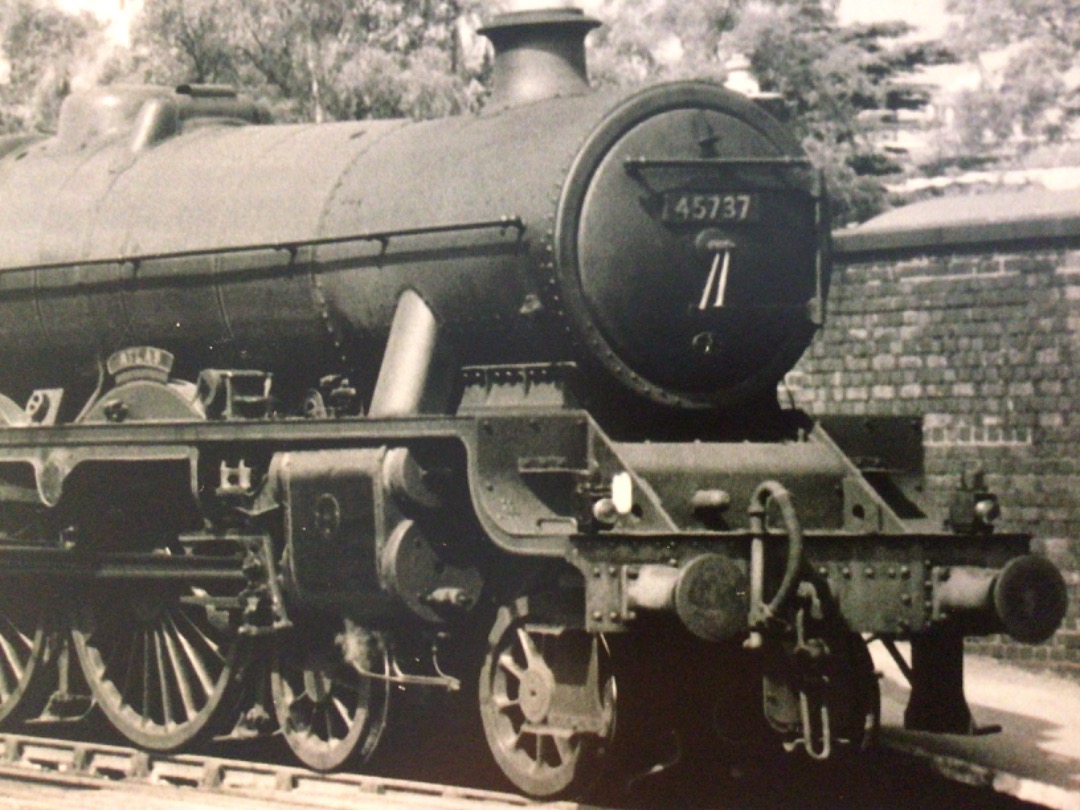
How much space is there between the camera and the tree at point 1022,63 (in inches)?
1619

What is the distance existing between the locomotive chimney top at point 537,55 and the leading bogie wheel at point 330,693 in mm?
2710

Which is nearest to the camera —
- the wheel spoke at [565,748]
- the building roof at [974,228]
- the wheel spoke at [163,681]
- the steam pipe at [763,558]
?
the steam pipe at [763,558]

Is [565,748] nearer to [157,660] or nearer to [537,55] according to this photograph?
[157,660]

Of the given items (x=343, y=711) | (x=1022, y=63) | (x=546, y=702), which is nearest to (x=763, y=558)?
(x=546, y=702)

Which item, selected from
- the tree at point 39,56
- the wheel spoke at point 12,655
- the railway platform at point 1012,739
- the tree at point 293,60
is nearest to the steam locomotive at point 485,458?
the wheel spoke at point 12,655

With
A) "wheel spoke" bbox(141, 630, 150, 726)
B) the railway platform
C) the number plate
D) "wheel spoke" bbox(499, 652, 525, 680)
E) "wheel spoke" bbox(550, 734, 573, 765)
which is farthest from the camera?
"wheel spoke" bbox(141, 630, 150, 726)

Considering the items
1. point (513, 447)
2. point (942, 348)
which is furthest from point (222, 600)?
point (942, 348)

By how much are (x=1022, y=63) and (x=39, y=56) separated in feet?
75.4

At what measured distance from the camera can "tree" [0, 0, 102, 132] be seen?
84.0 feet

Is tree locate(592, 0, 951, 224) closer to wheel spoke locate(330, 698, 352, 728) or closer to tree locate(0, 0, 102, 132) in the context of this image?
tree locate(0, 0, 102, 132)

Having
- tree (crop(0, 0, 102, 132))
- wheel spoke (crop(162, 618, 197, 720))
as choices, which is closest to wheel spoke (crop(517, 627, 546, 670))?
wheel spoke (crop(162, 618, 197, 720))

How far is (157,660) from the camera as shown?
33.1 ft

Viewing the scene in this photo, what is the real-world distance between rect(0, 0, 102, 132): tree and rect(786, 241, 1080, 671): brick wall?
13824 millimetres

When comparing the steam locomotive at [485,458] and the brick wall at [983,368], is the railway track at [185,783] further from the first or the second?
the brick wall at [983,368]
